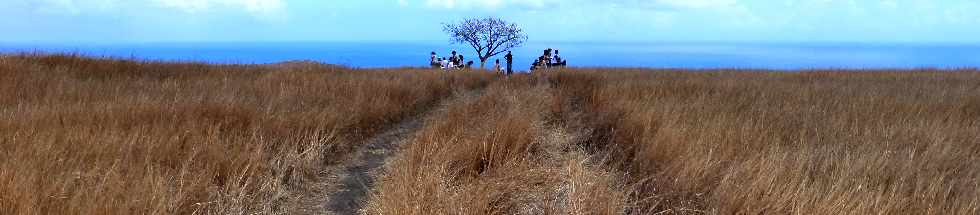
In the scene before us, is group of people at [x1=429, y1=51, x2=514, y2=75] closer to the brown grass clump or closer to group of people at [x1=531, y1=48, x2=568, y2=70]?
group of people at [x1=531, y1=48, x2=568, y2=70]

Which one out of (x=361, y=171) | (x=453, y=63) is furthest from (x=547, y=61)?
(x=361, y=171)

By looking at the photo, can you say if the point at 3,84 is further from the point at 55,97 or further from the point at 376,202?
the point at 376,202

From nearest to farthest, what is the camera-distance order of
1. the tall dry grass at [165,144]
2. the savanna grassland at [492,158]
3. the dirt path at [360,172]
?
the tall dry grass at [165,144], the savanna grassland at [492,158], the dirt path at [360,172]

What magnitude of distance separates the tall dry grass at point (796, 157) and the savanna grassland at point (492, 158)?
0.02 metres

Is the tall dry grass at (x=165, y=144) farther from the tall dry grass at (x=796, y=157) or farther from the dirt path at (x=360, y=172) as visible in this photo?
the tall dry grass at (x=796, y=157)

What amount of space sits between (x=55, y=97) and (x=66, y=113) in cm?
198

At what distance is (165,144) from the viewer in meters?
4.34

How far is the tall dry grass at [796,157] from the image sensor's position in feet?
10.9

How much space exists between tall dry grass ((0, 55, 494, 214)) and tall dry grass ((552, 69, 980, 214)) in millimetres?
2689

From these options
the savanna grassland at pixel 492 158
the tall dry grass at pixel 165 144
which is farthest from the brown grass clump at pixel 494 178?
the tall dry grass at pixel 165 144

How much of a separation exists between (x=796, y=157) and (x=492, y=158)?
247cm

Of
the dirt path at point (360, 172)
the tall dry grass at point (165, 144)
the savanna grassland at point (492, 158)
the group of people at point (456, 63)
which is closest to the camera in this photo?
the tall dry grass at point (165, 144)

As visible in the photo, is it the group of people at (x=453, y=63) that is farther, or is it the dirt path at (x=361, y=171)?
the group of people at (x=453, y=63)

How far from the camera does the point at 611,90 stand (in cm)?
1004
